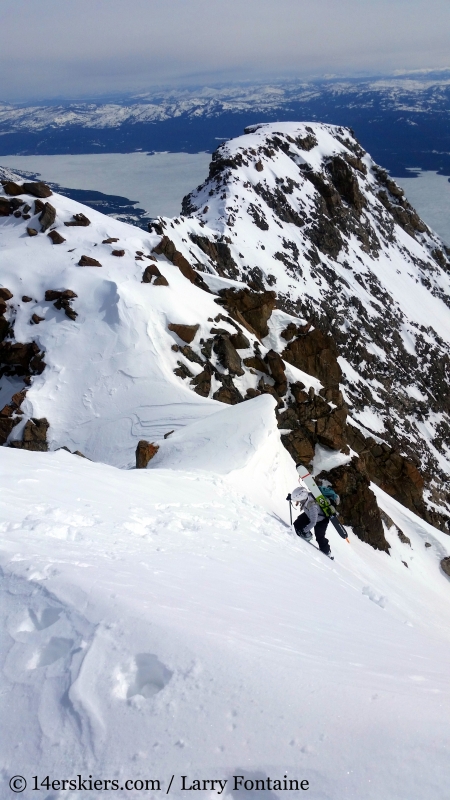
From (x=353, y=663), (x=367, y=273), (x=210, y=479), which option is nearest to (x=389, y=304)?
(x=367, y=273)

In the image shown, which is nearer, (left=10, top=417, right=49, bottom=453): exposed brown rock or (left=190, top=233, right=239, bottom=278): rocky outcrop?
(left=10, top=417, right=49, bottom=453): exposed brown rock

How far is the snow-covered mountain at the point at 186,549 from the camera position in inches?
136

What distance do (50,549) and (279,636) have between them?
8.66ft

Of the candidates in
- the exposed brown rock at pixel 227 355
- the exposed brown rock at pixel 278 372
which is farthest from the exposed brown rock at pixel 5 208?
the exposed brown rock at pixel 278 372

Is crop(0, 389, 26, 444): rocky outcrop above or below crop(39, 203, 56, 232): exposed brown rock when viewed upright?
below

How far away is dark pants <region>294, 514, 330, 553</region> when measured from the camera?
35.3 ft

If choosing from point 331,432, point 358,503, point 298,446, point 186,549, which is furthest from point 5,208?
point 186,549

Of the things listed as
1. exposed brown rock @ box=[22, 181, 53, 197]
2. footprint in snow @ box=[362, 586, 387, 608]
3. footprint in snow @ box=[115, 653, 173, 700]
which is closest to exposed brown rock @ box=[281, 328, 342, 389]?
exposed brown rock @ box=[22, 181, 53, 197]

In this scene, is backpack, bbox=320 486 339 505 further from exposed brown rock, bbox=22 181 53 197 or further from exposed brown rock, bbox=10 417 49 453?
exposed brown rock, bbox=22 181 53 197

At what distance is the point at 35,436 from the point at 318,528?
34.7 ft

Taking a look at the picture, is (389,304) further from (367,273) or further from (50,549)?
(50,549)

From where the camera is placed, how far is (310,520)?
10.6 metres

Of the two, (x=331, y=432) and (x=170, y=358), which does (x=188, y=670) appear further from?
(x=331, y=432)

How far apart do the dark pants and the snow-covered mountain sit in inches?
12.9
